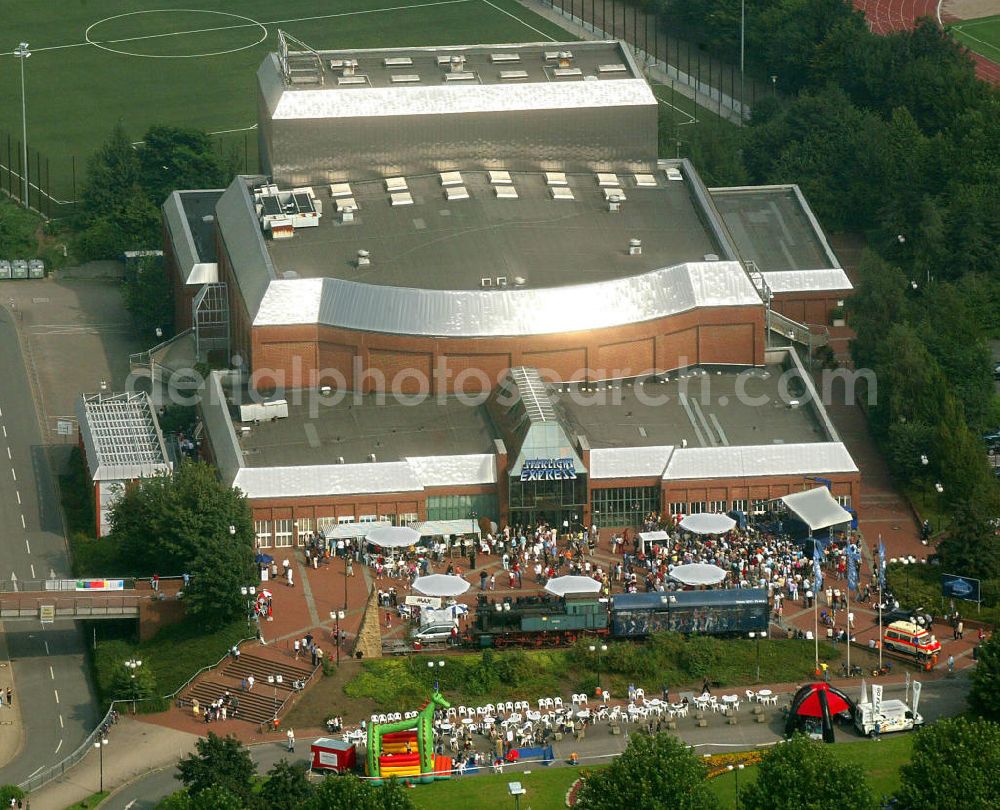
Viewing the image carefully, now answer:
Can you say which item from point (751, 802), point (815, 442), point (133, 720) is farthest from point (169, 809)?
point (815, 442)

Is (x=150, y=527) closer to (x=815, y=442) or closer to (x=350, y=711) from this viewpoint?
(x=350, y=711)

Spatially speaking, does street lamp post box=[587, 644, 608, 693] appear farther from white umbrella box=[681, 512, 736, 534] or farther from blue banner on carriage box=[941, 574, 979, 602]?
blue banner on carriage box=[941, 574, 979, 602]

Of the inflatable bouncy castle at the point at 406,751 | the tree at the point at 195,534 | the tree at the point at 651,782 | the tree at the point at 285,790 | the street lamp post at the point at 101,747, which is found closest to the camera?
the tree at the point at 651,782

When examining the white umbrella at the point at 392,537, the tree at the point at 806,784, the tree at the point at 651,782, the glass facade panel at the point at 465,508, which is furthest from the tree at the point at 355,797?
the glass facade panel at the point at 465,508

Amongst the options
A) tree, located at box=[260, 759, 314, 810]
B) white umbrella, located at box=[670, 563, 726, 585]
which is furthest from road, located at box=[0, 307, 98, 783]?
white umbrella, located at box=[670, 563, 726, 585]

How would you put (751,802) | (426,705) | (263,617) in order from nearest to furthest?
(751,802) < (426,705) < (263,617)

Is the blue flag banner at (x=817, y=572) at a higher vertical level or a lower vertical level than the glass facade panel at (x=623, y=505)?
higher

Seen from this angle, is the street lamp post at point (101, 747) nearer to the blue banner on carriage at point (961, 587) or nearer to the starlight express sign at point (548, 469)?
the starlight express sign at point (548, 469)

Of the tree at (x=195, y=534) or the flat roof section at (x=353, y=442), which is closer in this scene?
the tree at (x=195, y=534)
